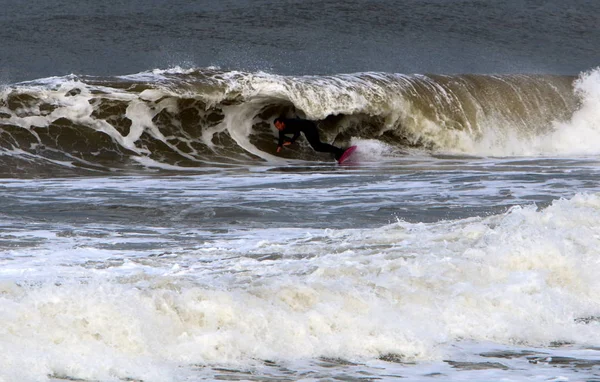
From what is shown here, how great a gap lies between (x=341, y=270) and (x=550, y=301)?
4.15ft

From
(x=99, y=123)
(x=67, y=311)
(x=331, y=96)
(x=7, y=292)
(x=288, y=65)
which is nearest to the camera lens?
(x=67, y=311)

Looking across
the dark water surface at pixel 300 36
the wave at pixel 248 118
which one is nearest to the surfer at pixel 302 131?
the wave at pixel 248 118

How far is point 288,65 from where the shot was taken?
25.1m

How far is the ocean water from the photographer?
4.89 meters

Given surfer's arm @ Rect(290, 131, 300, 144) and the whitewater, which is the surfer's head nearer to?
surfer's arm @ Rect(290, 131, 300, 144)

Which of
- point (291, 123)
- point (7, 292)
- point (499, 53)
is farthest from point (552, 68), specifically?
point (7, 292)

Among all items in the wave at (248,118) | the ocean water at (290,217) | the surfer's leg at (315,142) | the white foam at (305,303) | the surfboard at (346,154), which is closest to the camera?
the white foam at (305,303)

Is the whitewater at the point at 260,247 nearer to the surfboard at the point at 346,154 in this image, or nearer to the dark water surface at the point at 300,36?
the surfboard at the point at 346,154

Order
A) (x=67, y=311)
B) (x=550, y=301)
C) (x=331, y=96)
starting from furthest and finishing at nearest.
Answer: (x=331, y=96) < (x=550, y=301) < (x=67, y=311)

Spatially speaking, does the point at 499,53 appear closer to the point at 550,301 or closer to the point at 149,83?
the point at 149,83

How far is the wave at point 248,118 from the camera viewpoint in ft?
49.9

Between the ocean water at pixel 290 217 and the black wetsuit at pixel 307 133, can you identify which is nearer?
the ocean water at pixel 290 217

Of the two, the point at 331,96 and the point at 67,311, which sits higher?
the point at 331,96

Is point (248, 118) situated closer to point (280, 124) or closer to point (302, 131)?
point (302, 131)
